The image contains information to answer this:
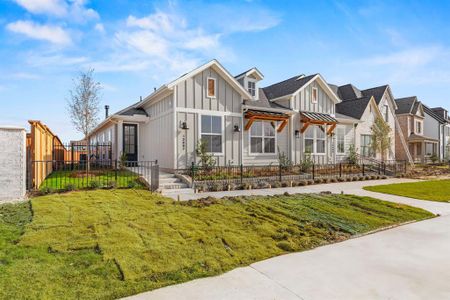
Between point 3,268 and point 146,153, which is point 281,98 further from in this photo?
point 3,268

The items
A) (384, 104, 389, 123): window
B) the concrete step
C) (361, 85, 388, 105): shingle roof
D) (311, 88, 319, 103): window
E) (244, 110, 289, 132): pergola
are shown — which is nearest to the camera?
the concrete step

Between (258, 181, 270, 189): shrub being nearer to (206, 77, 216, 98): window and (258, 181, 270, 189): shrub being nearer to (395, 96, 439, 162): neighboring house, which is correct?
(206, 77, 216, 98): window

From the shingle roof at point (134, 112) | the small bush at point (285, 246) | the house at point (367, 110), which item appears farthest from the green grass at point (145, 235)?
the house at point (367, 110)

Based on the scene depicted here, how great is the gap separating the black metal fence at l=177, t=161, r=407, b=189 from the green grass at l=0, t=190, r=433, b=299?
12.7 feet

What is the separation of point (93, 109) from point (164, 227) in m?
12.4

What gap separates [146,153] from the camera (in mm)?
17062

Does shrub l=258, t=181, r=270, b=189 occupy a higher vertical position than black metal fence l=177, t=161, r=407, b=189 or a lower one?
lower

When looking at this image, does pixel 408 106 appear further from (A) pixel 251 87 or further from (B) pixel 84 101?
(B) pixel 84 101

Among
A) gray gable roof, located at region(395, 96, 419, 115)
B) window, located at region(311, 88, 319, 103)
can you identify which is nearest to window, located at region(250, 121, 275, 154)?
window, located at region(311, 88, 319, 103)

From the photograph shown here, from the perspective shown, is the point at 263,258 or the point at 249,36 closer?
the point at 263,258

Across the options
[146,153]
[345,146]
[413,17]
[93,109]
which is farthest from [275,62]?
[345,146]

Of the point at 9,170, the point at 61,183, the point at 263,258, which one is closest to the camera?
the point at 263,258

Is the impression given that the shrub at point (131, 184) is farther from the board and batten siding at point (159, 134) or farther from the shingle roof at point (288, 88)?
the shingle roof at point (288, 88)

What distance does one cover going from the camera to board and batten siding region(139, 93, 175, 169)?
1415 cm
